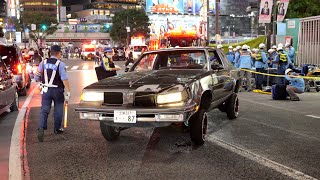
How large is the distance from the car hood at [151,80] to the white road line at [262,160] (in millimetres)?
1222

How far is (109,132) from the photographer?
273 inches

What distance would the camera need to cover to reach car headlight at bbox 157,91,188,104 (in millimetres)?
5926

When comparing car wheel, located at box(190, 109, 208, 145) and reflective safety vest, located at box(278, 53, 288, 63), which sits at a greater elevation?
reflective safety vest, located at box(278, 53, 288, 63)

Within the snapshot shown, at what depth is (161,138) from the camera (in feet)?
23.7

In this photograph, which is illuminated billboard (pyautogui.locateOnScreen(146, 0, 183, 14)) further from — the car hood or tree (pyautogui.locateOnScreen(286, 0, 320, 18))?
the car hood

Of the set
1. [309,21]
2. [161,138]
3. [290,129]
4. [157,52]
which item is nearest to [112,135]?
[161,138]

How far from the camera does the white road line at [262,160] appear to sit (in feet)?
16.7

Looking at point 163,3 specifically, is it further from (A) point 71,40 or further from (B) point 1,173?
(B) point 1,173

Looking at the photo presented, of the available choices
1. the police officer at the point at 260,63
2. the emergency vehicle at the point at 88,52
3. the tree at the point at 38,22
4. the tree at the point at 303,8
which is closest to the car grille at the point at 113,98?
the police officer at the point at 260,63

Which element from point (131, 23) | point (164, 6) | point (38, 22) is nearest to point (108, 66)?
point (164, 6)

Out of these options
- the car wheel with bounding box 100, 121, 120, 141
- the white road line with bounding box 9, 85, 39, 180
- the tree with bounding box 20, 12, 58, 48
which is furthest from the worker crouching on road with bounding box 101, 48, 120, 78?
the tree with bounding box 20, 12, 58, 48

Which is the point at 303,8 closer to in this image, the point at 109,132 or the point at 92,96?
the point at 109,132

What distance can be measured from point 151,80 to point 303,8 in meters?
30.7

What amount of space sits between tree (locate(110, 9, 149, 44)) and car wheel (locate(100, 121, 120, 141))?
75.4m
